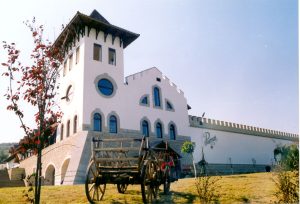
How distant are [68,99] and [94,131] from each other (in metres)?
4.56

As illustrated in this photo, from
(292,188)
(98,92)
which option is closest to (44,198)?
(292,188)

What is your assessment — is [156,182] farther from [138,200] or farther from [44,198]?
[44,198]

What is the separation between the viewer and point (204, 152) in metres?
28.0

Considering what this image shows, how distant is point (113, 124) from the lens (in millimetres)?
22266

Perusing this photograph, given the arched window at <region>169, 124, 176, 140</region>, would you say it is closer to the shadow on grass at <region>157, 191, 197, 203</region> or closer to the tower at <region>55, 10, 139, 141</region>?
the tower at <region>55, 10, 139, 141</region>

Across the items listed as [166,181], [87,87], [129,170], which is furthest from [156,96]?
[129,170]

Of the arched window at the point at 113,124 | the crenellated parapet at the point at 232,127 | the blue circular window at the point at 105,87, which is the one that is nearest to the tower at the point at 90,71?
the blue circular window at the point at 105,87

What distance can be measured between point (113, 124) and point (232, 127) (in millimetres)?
15853

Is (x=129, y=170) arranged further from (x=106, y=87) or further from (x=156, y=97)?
(x=156, y=97)

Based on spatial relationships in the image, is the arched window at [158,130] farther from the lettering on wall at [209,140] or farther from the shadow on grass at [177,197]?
the shadow on grass at [177,197]

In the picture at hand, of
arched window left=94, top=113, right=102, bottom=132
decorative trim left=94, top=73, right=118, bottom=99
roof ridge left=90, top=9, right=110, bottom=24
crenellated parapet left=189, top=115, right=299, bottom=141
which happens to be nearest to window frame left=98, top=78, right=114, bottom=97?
decorative trim left=94, top=73, right=118, bottom=99

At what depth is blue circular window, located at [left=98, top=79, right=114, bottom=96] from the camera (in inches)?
887

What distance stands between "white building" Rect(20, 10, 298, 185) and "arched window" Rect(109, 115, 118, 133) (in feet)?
0.26

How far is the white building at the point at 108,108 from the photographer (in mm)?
20812
